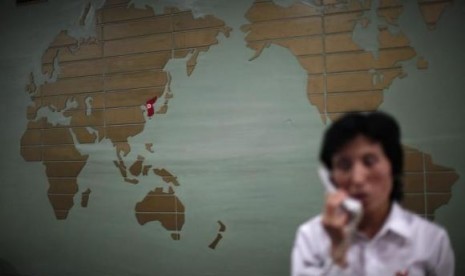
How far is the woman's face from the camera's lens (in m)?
1.07

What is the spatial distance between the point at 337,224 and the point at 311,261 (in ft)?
0.71

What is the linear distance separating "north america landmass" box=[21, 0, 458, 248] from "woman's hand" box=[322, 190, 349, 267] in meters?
1.23

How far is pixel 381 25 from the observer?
2.12 meters

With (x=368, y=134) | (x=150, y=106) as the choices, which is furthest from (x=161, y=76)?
(x=368, y=134)

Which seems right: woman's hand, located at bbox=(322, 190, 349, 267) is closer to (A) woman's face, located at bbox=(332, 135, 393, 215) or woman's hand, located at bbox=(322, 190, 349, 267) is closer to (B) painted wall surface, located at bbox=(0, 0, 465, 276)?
(A) woman's face, located at bbox=(332, 135, 393, 215)

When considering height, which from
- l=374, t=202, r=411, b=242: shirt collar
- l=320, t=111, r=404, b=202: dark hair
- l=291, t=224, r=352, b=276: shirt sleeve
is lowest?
l=291, t=224, r=352, b=276: shirt sleeve

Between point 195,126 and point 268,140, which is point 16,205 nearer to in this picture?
point 195,126

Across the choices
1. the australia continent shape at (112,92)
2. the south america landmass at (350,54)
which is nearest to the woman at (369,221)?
the south america landmass at (350,54)

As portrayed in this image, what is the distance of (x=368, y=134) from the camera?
1.09 metres

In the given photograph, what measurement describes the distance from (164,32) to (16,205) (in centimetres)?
185

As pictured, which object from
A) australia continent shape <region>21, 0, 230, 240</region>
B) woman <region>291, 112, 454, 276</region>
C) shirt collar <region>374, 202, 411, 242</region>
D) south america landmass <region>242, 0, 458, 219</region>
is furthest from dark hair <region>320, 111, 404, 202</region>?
australia continent shape <region>21, 0, 230, 240</region>

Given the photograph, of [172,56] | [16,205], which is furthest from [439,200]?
[16,205]

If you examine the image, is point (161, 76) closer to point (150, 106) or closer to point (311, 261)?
point (150, 106)

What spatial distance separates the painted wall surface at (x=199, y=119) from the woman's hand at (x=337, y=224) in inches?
47.0
